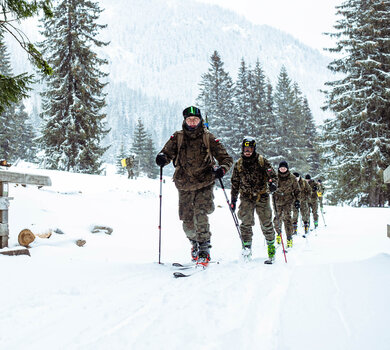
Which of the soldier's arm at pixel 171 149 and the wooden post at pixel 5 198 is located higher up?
the soldier's arm at pixel 171 149

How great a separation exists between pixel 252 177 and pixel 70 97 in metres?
18.4

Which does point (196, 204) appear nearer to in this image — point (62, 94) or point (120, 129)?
point (62, 94)

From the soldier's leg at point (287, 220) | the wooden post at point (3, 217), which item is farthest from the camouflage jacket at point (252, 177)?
the wooden post at point (3, 217)

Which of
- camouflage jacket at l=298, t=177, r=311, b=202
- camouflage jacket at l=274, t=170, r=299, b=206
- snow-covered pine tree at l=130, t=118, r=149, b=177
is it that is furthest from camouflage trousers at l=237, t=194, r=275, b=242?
snow-covered pine tree at l=130, t=118, r=149, b=177

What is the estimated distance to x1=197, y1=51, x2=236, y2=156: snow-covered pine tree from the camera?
36.3m

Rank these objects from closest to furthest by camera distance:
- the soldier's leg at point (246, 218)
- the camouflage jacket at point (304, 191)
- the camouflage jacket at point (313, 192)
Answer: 1. the soldier's leg at point (246, 218)
2. the camouflage jacket at point (304, 191)
3. the camouflage jacket at point (313, 192)

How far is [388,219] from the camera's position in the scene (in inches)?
546

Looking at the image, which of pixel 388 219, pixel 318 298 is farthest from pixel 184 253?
pixel 388 219

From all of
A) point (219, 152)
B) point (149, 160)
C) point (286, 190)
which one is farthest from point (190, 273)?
point (149, 160)

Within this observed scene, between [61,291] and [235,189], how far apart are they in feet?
11.2

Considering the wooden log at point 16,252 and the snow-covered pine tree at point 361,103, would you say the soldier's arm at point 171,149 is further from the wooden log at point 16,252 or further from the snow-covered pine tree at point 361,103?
the snow-covered pine tree at point 361,103

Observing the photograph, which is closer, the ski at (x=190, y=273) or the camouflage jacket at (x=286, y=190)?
the ski at (x=190, y=273)

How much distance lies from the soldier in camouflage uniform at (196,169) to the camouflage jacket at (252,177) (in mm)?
732

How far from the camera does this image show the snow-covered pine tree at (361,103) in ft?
65.8
